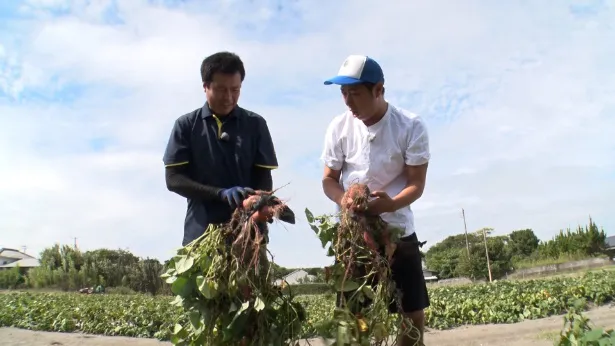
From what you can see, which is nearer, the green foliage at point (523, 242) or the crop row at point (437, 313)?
the crop row at point (437, 313)

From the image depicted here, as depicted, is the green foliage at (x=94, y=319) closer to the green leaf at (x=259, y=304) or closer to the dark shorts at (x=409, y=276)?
the dark shorts at (x=409, y=276)

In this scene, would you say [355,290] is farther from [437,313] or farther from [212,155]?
[437,313]

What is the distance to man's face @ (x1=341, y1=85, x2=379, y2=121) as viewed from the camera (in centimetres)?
250

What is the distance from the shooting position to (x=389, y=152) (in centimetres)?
255

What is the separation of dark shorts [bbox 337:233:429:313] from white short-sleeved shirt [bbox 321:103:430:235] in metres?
0.08

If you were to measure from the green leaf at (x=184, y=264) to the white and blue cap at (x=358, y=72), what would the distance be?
1.02 metres

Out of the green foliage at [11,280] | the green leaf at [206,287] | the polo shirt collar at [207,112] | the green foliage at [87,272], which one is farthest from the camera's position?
the green foliage at [11,280]

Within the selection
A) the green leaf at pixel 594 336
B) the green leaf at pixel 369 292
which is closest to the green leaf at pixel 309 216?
the green leaf at pixel 369 292

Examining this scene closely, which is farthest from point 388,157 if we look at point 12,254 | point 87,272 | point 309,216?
point 12,254

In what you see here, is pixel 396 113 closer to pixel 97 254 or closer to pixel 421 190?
pixel 421 190

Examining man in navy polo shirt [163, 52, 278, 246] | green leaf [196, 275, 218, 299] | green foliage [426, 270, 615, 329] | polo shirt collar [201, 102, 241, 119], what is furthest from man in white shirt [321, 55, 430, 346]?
green foliage [426, 270, 615, 329]

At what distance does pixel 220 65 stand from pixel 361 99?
68cm

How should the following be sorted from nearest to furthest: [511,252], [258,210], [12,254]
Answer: [258,210] < [511,252] < [12,254]

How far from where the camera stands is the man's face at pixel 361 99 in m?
2.50
